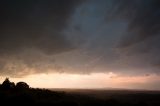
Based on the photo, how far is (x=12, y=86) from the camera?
122062 millimetres

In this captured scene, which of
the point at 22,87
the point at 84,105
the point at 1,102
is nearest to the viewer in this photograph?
the point at 1,102

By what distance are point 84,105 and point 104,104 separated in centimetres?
1177

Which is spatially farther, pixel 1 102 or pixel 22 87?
pixel 22 87

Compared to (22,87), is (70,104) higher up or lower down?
lower down

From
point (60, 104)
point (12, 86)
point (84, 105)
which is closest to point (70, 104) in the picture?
point (60, 104)

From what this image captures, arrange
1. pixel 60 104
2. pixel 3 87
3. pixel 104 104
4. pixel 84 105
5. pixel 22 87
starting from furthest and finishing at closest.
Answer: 1. pixel 22 87
2. pixel 3 87
3. pixel 104 104
4. pixel 84 105
5. pixel 60 104

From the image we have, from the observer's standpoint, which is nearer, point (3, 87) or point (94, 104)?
point (94, 104)

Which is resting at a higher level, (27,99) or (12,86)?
(12,86)

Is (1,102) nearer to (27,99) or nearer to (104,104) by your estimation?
(27,99)

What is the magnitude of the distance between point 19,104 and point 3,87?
45627mm

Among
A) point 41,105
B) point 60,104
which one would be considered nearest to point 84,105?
point 60,104

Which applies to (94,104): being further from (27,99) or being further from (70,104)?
(27,99)

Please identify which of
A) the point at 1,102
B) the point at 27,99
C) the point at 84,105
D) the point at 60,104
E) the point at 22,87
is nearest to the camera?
the point at 1,102

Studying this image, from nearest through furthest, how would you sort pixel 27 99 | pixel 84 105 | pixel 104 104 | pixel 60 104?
pixel 27 99 < pixel 60 104 < pixel 84 105 < pixel 104 104
